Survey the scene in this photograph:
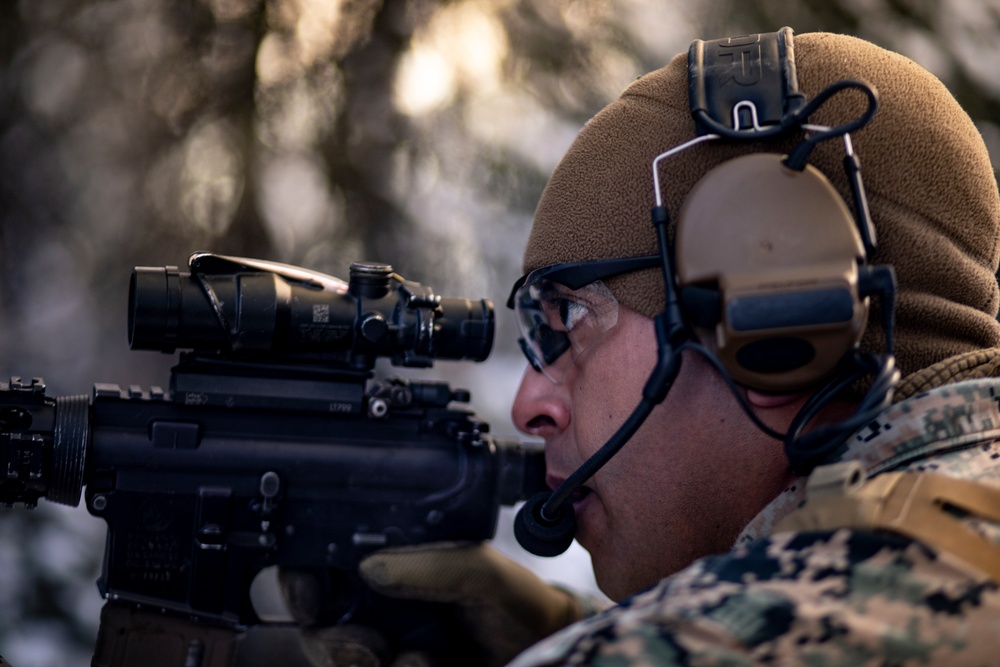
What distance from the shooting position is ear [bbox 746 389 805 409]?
1.34m

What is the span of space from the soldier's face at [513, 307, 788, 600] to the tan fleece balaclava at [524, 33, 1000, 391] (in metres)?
0.11

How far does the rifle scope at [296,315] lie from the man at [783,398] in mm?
220

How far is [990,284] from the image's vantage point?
57.6 inches

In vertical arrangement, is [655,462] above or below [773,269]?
below

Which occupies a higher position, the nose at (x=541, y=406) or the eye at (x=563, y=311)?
the eye at (x=563, y=311)

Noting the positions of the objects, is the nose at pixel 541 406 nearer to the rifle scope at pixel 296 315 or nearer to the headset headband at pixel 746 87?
the rifle scope at pixel 296 315

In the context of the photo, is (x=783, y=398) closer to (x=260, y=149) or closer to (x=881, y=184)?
(x=881, y=184)

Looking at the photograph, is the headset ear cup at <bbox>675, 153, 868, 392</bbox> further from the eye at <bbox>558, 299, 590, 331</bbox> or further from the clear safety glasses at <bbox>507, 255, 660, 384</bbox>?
the eye at <bbox>558, 299, 590, 331</bbox>

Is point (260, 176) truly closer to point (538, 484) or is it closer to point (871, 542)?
point (538, 484)

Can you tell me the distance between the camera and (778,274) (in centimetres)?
117

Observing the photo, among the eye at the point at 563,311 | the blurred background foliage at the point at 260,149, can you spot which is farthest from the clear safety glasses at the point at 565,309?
the blurred background foliage at the point at 260,149

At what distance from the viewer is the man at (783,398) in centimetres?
96

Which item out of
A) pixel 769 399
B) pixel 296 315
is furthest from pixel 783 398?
pixel 296 315

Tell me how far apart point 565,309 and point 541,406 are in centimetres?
16
